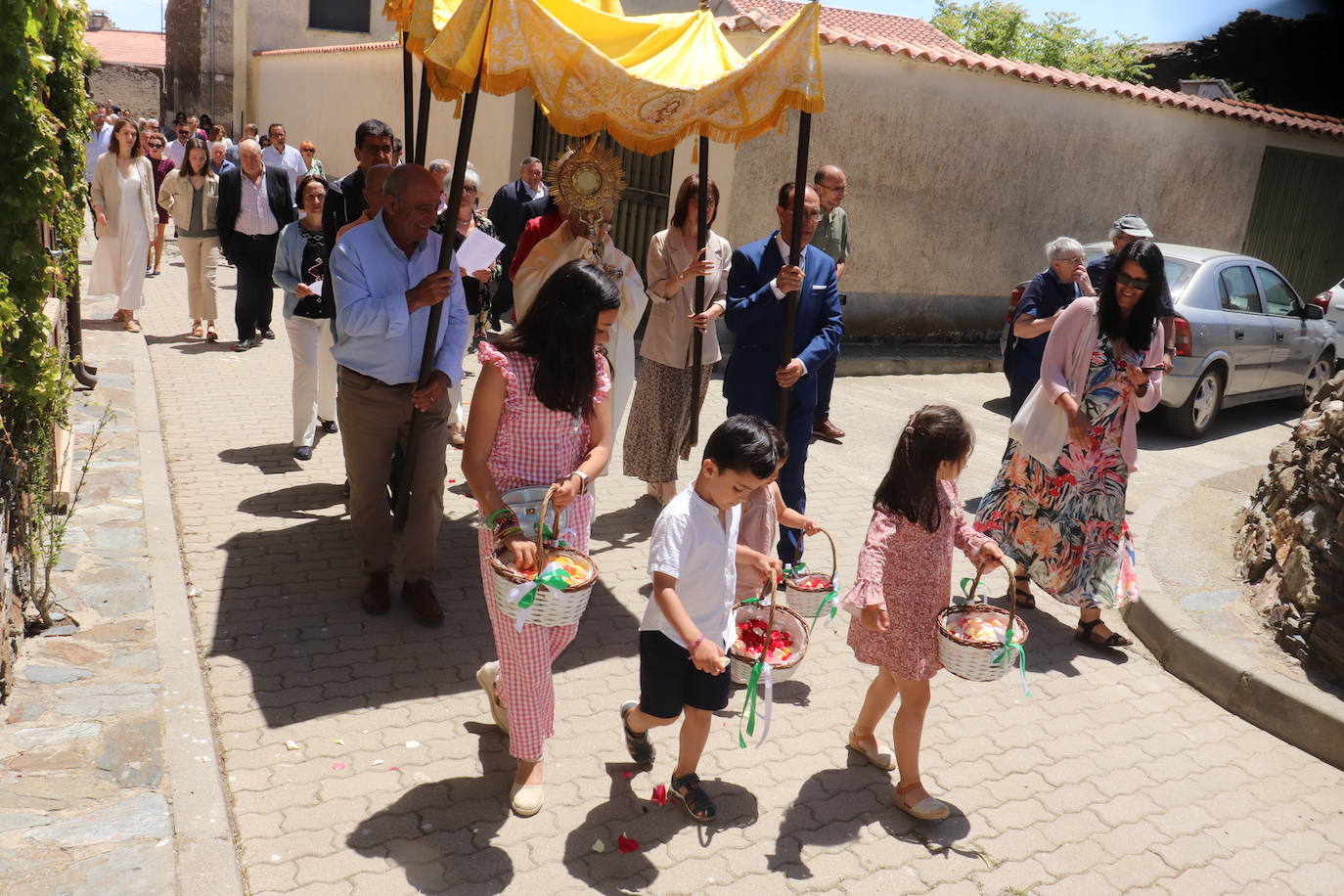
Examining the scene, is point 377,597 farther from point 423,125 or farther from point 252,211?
point 252,211

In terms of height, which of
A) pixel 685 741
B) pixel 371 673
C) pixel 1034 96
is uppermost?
pixel 1034 96

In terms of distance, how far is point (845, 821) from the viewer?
396cm

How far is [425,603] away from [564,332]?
1971 millimetres

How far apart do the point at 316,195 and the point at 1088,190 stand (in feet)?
36.9

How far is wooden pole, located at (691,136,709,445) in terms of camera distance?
237 inches

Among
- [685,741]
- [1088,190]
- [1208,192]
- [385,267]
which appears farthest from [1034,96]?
[685,741]

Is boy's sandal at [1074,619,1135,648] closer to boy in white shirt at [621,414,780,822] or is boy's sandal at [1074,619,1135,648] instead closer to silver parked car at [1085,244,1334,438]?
boy in white shirt at [621,414,780,822]

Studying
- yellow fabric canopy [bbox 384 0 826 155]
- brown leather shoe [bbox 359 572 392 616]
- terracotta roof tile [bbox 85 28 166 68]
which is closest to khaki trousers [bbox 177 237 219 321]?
yellow fabric canopy [bbox 384 0 826 155]

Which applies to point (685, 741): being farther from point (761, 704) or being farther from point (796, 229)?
point (796, 229)

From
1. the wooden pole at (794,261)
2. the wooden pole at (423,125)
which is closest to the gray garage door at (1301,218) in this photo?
the wooden pole at (794,261)

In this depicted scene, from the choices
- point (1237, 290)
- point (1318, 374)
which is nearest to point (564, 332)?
point (1237, 290)

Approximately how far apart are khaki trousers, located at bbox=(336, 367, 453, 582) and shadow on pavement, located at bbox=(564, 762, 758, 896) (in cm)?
161

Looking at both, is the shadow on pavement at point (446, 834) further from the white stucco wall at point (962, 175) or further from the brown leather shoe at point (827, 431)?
the white stucco wall at point (962, 175)

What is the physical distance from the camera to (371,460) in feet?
16.5
